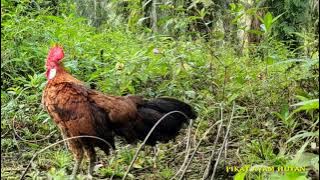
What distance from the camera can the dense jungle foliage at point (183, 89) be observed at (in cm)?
412

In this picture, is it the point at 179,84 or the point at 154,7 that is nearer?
the point at 179,84

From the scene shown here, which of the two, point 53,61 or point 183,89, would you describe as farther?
point 183,89

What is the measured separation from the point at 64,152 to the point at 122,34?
2931 millimetres

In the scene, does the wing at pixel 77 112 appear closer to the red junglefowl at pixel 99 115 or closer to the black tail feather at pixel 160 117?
the red junglefowl at pixel 99 115

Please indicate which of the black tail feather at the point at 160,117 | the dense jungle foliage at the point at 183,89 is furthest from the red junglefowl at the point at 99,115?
the dense jungle foliage at the point at 183,89

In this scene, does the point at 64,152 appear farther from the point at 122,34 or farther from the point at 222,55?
the point at 122,34

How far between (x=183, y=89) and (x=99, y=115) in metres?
1.34

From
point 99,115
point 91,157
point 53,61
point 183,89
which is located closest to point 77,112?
point 99,115

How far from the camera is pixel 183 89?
16.4 feet

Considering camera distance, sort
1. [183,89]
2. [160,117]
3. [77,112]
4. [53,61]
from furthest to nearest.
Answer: [183,89] < [53,61] < [160,117] < [77,112]

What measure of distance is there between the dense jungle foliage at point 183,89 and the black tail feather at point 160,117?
0.14 metres

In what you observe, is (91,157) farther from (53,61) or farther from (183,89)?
(183,89)

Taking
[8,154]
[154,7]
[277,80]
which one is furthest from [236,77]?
[154,7]

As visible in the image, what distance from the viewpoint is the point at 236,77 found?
5.04 meters
